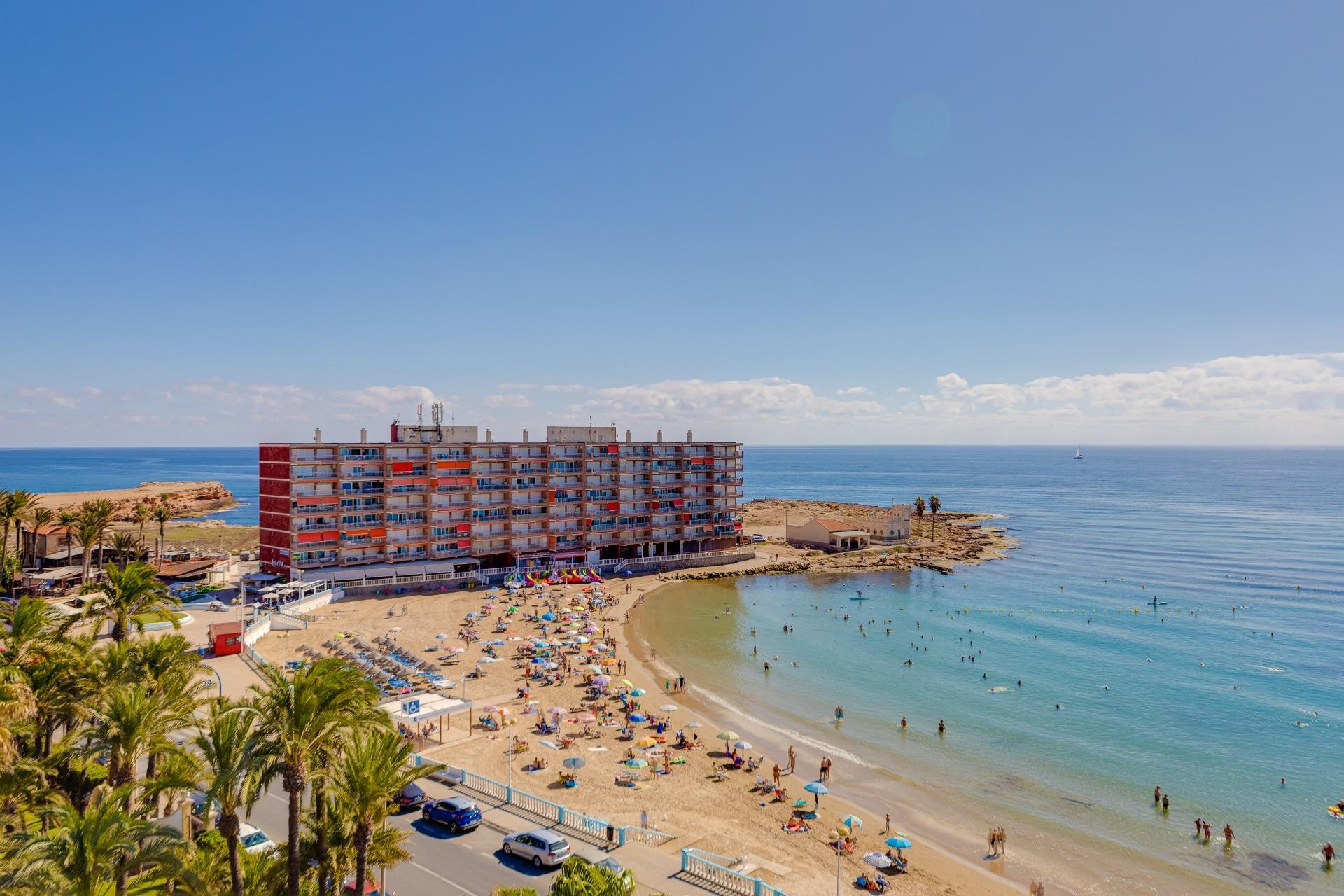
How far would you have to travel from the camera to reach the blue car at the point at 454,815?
3145cm

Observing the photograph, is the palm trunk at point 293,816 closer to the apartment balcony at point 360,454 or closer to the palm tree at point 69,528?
the apartment balcony at point 360,454

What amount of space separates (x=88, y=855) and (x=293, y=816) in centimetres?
495

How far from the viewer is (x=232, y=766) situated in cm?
2009

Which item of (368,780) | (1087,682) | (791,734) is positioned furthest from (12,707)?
(1087,682)

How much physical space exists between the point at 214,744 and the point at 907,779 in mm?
39337

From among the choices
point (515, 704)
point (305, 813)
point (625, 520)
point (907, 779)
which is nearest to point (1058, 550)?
point (625, 520)

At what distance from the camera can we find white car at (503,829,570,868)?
2861 centimetres

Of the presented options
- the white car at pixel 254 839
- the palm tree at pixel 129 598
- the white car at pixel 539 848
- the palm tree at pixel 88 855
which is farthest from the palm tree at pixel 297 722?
the palm tree at pixel 129 598

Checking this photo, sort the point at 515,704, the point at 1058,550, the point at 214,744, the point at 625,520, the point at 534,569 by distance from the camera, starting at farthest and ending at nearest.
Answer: the point at 1058,550, the point at 625,520, the point at 534,569, the point at 515,704, the point at 214,744

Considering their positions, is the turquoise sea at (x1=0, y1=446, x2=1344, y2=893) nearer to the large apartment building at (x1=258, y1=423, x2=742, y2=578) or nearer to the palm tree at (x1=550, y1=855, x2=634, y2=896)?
the large apartment building at (x1=258, y1=423, x2=742, y2=578)

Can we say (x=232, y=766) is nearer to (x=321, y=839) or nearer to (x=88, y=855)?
(x=321, y=839)

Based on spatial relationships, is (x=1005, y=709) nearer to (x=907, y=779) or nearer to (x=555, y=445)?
(x=907, y=779)

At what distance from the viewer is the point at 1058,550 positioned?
133m

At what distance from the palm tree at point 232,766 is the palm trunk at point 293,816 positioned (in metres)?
0.85
